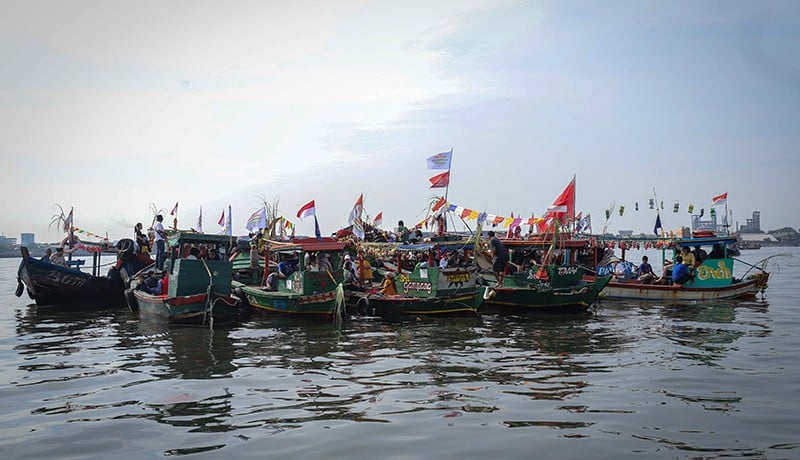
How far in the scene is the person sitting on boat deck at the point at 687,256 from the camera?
2549 cm

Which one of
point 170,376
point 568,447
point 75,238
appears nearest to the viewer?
point 568,447

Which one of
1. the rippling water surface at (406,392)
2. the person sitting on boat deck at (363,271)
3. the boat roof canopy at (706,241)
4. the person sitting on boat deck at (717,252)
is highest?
the boat roof canopy at (706,241)

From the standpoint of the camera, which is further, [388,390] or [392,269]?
[392,269]

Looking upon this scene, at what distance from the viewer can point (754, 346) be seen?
47.6ft

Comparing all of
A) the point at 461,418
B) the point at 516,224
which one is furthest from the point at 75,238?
the point at 461,418

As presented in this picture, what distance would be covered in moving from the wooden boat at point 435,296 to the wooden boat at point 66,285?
12004mm

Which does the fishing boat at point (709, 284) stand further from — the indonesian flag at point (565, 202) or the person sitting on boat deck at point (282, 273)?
the person sitting on boat deck at point (282, 273)

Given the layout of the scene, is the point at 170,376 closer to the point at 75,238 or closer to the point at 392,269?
the point at 392,269

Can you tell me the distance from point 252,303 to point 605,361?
1245 cm

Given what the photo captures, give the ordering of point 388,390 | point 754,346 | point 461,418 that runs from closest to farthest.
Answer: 1. point 461,418
2. point 388,390
3. point 754,346

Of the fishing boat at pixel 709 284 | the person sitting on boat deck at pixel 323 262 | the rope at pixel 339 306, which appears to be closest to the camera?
the rope at pixel 339 306

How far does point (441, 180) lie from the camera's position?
25.4 meters

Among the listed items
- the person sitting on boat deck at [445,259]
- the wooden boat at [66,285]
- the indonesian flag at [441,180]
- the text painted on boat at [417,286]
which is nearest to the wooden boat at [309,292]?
the text painted on boat at [417,286]

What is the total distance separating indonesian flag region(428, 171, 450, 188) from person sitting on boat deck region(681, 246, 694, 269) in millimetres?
10008
